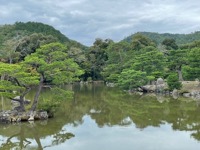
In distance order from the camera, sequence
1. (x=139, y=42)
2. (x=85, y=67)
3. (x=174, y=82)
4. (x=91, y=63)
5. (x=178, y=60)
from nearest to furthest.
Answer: (x=174, y=82)
(x=178, y=60)
(x=139, y=42)
(x=85, y=67)
(x=91, y=63)

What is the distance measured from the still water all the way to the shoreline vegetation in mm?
1630

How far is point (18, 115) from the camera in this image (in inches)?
615

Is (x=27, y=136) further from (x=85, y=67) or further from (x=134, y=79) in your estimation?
(x=85, y=67)

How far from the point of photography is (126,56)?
42.5 metres

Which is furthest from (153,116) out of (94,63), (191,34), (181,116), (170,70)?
(191,34)

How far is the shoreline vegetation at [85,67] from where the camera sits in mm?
15562

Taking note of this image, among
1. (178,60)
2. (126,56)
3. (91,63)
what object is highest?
(126,56)

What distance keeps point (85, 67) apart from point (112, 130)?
127 ft

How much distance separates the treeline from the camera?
31.0m

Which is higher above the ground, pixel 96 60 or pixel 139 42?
pixel 139 42

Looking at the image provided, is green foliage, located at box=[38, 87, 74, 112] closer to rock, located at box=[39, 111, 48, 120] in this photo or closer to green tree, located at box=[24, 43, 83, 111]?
rock, located at box=[39, 111, 48, 120]

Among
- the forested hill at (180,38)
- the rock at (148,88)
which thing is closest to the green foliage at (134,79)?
the rock at (148,88)

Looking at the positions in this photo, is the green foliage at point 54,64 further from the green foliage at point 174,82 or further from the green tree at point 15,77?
the green foliage at point 174,82

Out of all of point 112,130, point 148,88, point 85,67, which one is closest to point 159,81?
point 148,88
